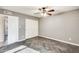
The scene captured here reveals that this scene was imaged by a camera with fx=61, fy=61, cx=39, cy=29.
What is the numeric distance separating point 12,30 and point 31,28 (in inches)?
21.3

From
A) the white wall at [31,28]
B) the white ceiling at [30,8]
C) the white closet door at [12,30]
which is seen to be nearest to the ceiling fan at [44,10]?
the white ceiling at [30,8]

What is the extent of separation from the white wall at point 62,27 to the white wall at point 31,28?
187mm

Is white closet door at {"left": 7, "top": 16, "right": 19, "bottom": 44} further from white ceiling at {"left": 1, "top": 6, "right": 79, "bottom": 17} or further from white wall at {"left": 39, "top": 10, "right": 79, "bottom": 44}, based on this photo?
white wall at {"left": 39, "top": 10, "right": 79, "bottom": 44}

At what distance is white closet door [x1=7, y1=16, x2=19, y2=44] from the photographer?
1.73m

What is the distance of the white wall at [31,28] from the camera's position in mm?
1823

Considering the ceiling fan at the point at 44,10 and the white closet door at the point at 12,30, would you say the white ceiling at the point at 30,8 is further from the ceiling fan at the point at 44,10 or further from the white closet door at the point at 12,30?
the white closet door at the point at 12,30

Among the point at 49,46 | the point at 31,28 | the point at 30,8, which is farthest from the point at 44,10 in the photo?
the point at 49,46

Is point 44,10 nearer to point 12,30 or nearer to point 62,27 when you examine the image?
point 62,27

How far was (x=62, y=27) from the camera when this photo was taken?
1869mm

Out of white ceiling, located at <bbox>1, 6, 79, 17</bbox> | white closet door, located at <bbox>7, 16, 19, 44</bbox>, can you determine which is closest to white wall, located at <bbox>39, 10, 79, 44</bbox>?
white ceiling, located at <bbox>1, 6, 79, 17</bbox>

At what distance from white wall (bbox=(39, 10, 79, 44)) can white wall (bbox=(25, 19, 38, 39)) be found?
187 millimetres
